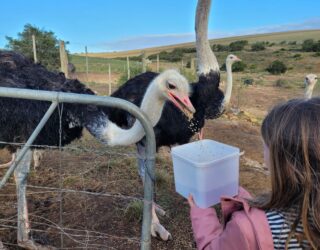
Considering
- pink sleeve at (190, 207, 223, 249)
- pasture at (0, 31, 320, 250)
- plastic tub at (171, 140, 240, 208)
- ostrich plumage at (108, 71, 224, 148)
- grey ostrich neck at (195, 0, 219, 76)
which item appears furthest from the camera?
grey ostrich neck at (195, 0, 219, 76)

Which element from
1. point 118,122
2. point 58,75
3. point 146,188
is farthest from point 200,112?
point 146,188

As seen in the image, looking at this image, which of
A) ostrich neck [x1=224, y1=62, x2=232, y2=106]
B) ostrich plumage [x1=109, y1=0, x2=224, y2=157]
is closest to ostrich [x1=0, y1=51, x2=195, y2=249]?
ostrich plumage [x1=109, y1=0, x2=224, y2=157]

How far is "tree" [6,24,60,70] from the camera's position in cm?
1161

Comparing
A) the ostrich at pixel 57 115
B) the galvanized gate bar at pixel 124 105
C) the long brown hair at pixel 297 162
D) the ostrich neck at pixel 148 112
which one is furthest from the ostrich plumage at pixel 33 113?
the long brown hair at pixel 297 162

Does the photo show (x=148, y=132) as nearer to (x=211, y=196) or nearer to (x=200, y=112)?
(x=211, y=196)

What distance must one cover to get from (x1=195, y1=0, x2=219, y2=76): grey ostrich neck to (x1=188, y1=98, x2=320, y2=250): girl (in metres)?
3.16

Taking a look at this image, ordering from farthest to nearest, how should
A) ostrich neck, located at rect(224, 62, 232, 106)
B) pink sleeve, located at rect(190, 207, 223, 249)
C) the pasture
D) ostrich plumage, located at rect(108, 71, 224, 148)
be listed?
1. ostrich neck, located at rect(224, 62, 232, 106)
2. ostrich plumage, located at rect(108, 71, 224, 148)
3. the pasture
4. pink sleeve, located at rect(190, 207, 223, 249)

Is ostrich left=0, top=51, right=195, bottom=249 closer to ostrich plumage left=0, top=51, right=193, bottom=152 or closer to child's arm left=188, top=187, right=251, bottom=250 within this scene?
ostrich plumage left=0, top=51, right=193, bottom=152

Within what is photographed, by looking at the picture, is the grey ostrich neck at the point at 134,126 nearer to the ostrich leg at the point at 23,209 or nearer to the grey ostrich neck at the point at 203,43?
the ostrich leg at the point at 23,209

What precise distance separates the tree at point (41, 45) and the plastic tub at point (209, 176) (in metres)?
9.02

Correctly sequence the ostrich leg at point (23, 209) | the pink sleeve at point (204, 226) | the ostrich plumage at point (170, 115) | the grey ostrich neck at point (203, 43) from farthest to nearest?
the grey ostrich neck at point (203, 43), the ostrich plumage at point (170, 115), the ostrich leg at point (23, 209), the pink sleeve at point (204, 226)

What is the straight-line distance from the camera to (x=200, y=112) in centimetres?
395

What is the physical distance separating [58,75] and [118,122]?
605mm

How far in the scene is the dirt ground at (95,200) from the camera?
10.2ft
